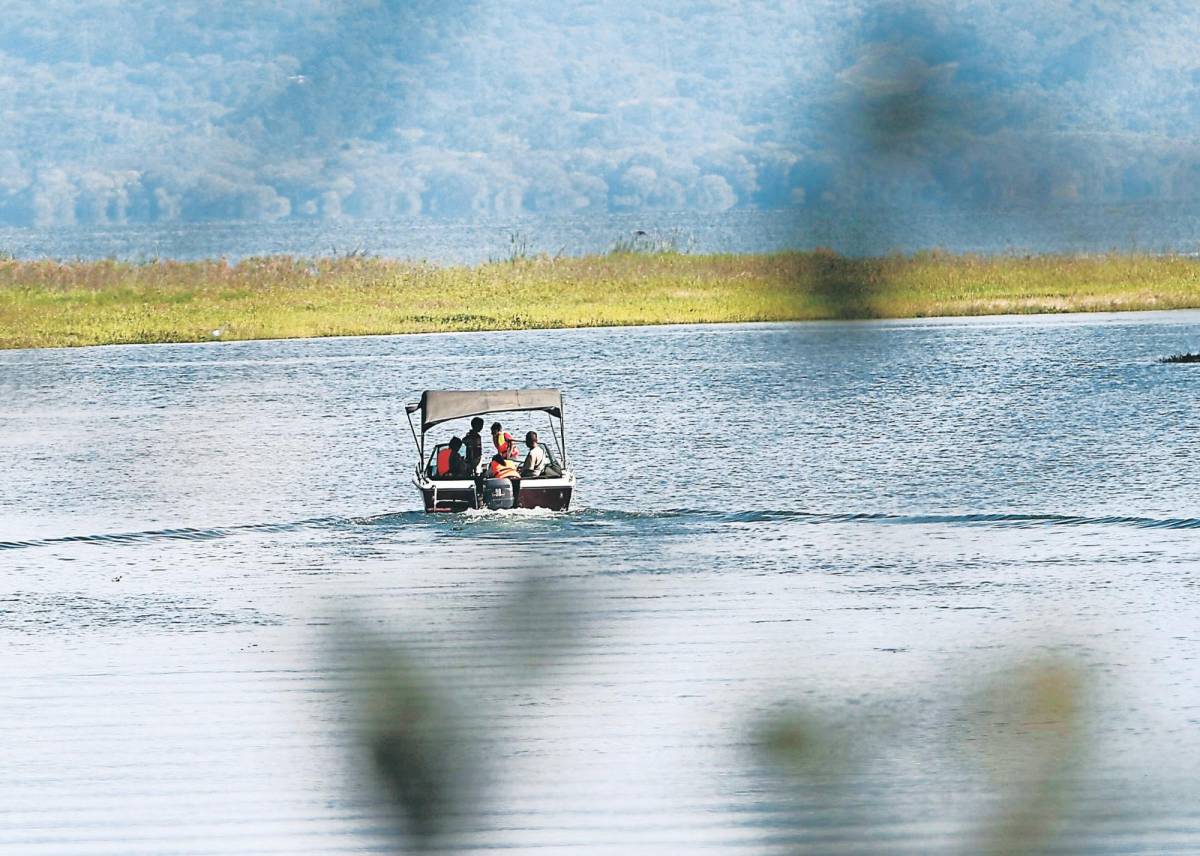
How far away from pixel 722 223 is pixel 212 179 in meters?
0.60

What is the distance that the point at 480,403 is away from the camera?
29.8 m

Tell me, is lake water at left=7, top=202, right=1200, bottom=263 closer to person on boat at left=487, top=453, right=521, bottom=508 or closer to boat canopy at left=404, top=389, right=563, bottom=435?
person on boat at left=487, top=453, right=521, bottom=508

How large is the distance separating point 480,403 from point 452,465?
4.10m

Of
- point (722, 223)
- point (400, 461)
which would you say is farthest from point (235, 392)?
point (722, 223)

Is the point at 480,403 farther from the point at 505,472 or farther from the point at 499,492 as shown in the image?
the point at 499,492

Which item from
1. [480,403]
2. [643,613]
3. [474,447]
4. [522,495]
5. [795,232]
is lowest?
[643,613]

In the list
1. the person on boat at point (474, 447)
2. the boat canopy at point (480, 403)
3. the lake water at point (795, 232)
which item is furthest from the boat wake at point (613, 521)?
the lake water at point (795, 232)

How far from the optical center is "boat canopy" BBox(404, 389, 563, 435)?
95.6ft

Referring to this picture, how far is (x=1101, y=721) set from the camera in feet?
6.40

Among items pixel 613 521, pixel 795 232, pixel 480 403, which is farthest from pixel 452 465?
pixel 795 232

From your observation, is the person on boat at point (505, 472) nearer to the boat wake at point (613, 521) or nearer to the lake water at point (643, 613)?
the boat wake at point (613, 521)

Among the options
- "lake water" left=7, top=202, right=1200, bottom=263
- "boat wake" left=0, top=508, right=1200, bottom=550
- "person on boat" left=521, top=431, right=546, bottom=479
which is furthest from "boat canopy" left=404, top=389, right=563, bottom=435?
"lake water" left=7, top=202, right=1200, bottom=263

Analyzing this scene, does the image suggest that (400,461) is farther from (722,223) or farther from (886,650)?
(722,223)

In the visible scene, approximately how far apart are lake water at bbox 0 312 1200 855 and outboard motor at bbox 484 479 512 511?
2.72 feet
